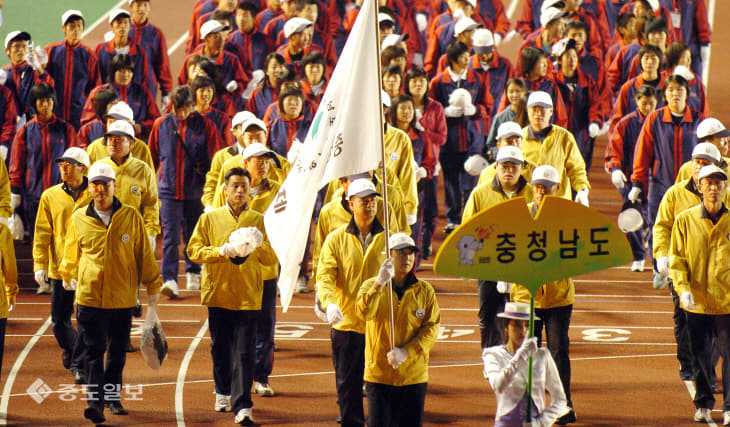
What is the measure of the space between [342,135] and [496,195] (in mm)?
2566

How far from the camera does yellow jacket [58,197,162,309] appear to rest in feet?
35.0

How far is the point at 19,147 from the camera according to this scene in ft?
48.0

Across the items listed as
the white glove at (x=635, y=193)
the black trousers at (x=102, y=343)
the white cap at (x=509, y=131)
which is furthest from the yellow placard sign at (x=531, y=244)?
the white glove at (x=635, y=193)

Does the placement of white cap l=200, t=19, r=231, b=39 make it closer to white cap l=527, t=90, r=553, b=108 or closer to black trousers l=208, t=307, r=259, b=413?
white cap l=527, t=90, r=553, b=108

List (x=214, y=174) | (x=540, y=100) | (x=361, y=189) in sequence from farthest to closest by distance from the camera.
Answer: (x=540, y=100) < (x=214, y=174) < (x=361, y=189)

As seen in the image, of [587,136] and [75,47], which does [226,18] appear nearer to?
[75,47]

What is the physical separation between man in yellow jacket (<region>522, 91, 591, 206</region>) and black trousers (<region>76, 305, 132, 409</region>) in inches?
168

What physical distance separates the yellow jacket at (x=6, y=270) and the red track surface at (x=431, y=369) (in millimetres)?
983

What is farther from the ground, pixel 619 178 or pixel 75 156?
pixel 75 156

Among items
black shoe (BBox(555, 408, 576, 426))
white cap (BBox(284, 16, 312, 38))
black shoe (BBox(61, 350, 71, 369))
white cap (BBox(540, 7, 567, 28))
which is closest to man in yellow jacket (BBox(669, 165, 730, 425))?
black shoe (BBox(555, 408, 576, 426))

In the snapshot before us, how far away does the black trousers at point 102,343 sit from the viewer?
10.7m

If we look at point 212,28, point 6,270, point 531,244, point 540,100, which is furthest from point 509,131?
point 212,28

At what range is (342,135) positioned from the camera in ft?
30.9

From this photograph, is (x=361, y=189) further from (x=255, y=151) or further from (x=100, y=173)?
(x=100, y=173)
